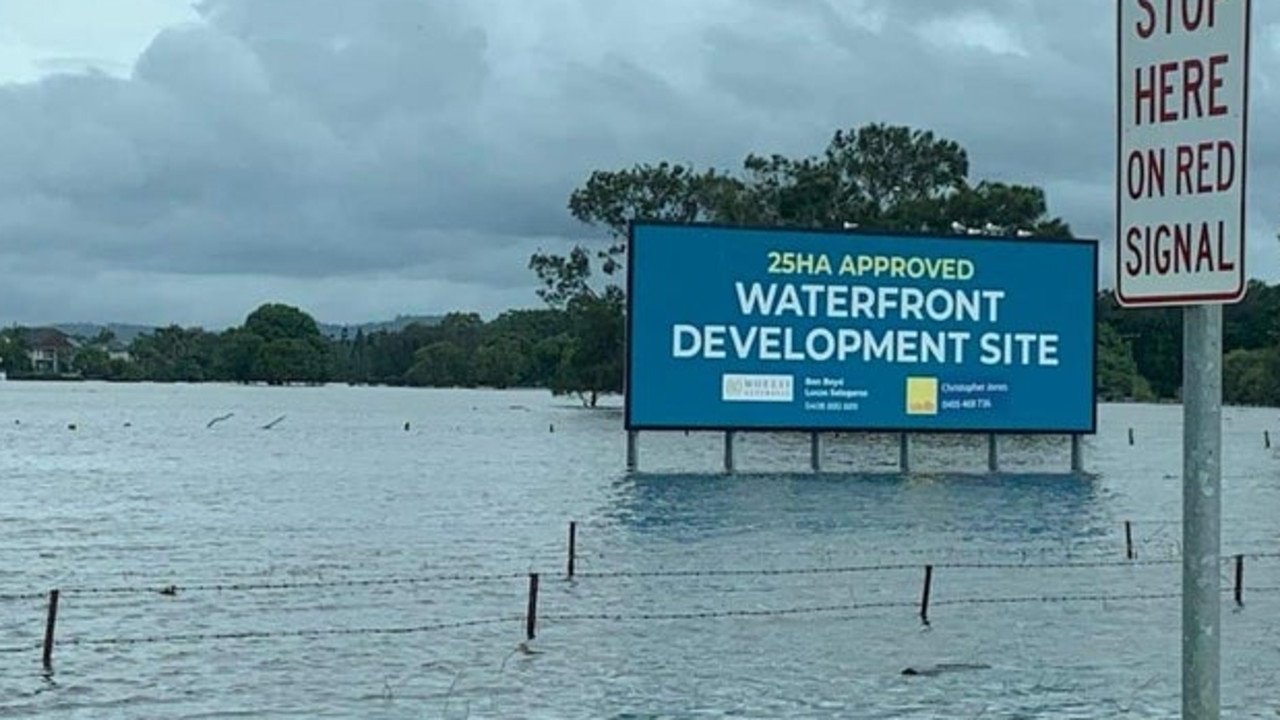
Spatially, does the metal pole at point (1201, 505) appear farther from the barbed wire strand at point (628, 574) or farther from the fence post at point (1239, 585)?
the barbed wire strand at point (628, 574)

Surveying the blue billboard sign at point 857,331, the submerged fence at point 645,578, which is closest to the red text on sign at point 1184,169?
the submerged fence at point 645,578

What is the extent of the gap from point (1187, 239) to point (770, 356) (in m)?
44.6

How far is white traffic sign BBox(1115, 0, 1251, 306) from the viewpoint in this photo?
4.39 meters

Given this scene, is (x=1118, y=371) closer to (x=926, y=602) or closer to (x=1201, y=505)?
(x=926, y=602)

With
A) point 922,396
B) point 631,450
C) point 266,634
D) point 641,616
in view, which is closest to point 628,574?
point 641,616

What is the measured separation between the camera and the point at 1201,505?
4.44 m

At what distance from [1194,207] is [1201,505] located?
28.6 inches

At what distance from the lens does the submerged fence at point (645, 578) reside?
20.8 meters

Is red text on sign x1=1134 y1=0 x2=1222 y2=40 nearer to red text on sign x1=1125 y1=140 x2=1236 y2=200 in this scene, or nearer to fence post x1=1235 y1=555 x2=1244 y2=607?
red text on sign x1=1125 y1=140 x2=1236 y2=200

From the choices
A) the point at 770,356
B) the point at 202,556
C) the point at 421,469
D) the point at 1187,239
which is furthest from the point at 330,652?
the point at 421,469

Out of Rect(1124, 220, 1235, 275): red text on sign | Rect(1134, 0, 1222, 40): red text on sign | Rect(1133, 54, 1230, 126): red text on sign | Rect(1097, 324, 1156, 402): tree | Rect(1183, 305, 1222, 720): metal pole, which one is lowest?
Rect(1183, 305, 1222, 720): metal pole

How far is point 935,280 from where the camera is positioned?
50.8 meters

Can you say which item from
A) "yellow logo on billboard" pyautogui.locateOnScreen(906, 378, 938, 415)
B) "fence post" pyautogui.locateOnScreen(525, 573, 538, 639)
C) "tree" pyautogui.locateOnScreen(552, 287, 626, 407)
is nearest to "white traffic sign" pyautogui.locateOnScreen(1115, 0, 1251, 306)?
"fence post" pyautogui.locateOnScreen(525, 573, 538, 639)

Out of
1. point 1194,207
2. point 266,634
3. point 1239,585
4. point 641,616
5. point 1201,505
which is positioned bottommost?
point 266,634
